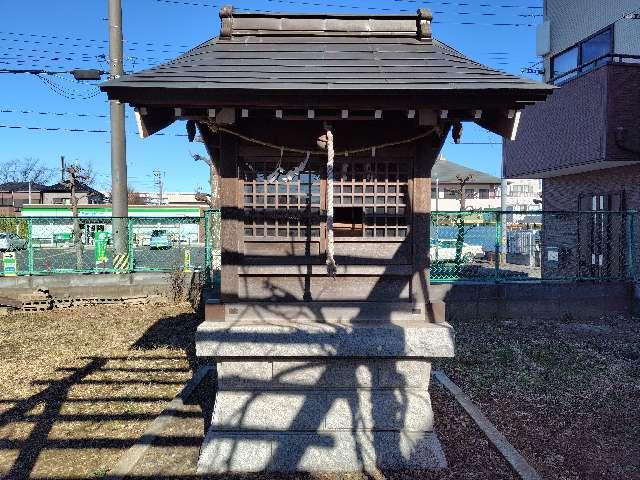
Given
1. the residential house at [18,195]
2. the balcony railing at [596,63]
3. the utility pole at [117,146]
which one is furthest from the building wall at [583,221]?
the residential house at [18,195]

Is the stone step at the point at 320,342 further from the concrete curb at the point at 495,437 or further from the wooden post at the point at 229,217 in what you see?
the concrete curb at the point at 495,437

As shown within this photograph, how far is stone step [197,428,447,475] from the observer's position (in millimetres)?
4645

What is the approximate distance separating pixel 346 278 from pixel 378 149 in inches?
57.3

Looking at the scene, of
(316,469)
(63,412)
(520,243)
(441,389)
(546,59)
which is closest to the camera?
(316,469)

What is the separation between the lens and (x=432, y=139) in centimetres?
511

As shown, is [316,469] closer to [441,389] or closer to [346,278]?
[346,278]

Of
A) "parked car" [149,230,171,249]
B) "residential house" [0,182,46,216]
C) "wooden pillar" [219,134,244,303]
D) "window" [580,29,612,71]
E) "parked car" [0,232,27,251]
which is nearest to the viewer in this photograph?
"wooden pillar" [219,134,244,303]

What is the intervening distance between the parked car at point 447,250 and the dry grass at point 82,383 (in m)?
7.54

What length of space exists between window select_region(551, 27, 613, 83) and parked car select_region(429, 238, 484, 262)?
5.97 metres

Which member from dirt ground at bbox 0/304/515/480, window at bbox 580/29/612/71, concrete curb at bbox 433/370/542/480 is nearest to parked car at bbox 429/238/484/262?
window at bbox 580/29/612/71

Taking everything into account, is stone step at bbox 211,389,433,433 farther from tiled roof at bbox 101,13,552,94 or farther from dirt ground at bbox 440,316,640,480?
tiled roof at bbox 101,13,552,94

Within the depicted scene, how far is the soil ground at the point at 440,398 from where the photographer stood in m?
4.66

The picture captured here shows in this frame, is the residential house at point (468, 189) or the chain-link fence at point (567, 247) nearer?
the chain-link fence at point (567, 247)

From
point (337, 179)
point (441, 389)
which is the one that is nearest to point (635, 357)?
point (441, 389)
